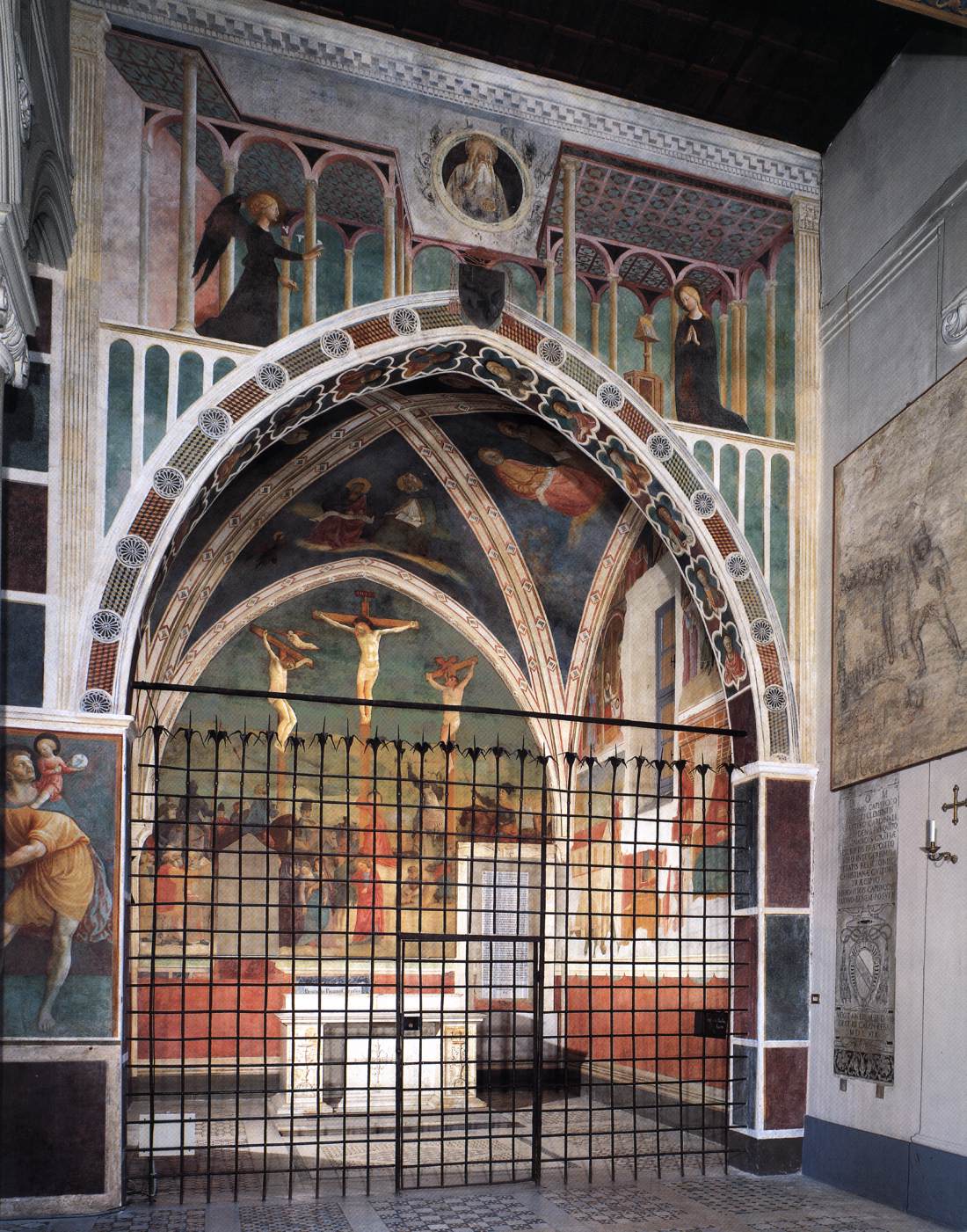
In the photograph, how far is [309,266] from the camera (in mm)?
9375

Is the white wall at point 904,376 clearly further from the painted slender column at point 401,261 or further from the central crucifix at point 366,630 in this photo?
the central crucifix at point 366,630

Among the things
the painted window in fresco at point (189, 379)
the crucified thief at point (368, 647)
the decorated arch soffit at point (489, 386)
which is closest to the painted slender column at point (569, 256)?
the decorated arch soffit at point (489, 386)

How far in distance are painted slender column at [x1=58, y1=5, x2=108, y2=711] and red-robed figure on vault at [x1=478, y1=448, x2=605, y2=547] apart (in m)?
5.52

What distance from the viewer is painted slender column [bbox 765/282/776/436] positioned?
34.3 feet

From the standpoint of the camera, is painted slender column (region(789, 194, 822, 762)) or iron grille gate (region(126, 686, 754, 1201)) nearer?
iron grille gate (region(126, 686, 754, 1201))

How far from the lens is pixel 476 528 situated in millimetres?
14438

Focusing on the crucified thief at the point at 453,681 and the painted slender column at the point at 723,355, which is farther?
the crucified thief at the point at 453,681

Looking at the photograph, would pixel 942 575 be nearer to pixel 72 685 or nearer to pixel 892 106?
pixel 892 106

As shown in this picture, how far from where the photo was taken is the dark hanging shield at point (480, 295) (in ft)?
31.9

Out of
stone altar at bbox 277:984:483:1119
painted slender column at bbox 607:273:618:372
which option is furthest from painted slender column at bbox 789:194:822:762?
stone altar at bbox 277:984:483:1119

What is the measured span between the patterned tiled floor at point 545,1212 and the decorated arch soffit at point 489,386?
320cm

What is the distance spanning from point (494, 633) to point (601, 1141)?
20.7ft

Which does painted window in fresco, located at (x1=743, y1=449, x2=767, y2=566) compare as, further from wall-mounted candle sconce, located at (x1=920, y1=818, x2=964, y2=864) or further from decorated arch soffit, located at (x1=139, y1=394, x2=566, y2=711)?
decorated arch soffit, located at (x1=139, y1=394, x2=566, y2=711)

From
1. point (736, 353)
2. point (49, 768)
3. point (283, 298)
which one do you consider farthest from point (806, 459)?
point (49, 768)
